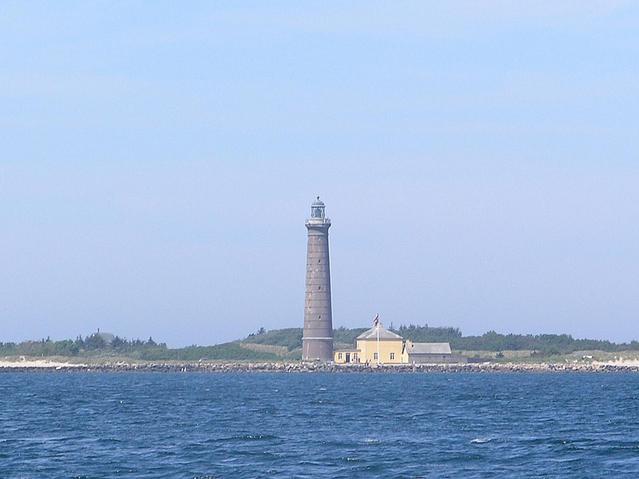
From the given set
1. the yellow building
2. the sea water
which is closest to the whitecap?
the sea water

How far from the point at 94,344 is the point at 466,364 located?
188 ft

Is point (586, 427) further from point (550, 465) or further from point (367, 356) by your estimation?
point (367, 356)

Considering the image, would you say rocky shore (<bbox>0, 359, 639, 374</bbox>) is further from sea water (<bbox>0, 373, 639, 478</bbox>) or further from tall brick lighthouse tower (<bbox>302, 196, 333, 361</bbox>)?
sea water (<bbox>0, 373, 639, 478</bbox>)

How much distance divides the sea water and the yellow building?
2644 inches

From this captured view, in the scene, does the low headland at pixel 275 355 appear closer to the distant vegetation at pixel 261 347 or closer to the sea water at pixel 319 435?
the distant vegetation at pixel 261 347

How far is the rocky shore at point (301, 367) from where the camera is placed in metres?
156

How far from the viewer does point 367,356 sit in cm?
16012

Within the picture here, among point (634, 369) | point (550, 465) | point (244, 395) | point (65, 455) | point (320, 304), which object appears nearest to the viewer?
point (550, 465)

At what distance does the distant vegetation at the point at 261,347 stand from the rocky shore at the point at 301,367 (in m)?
6.95

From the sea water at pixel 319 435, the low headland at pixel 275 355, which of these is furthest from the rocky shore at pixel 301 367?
the sea water at pixel 319 435

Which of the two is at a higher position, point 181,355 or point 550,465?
point 181,355

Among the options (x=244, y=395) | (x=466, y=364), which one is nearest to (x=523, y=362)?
(x=466, y=364)

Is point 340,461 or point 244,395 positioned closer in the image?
point 340,461

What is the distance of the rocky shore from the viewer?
156m
